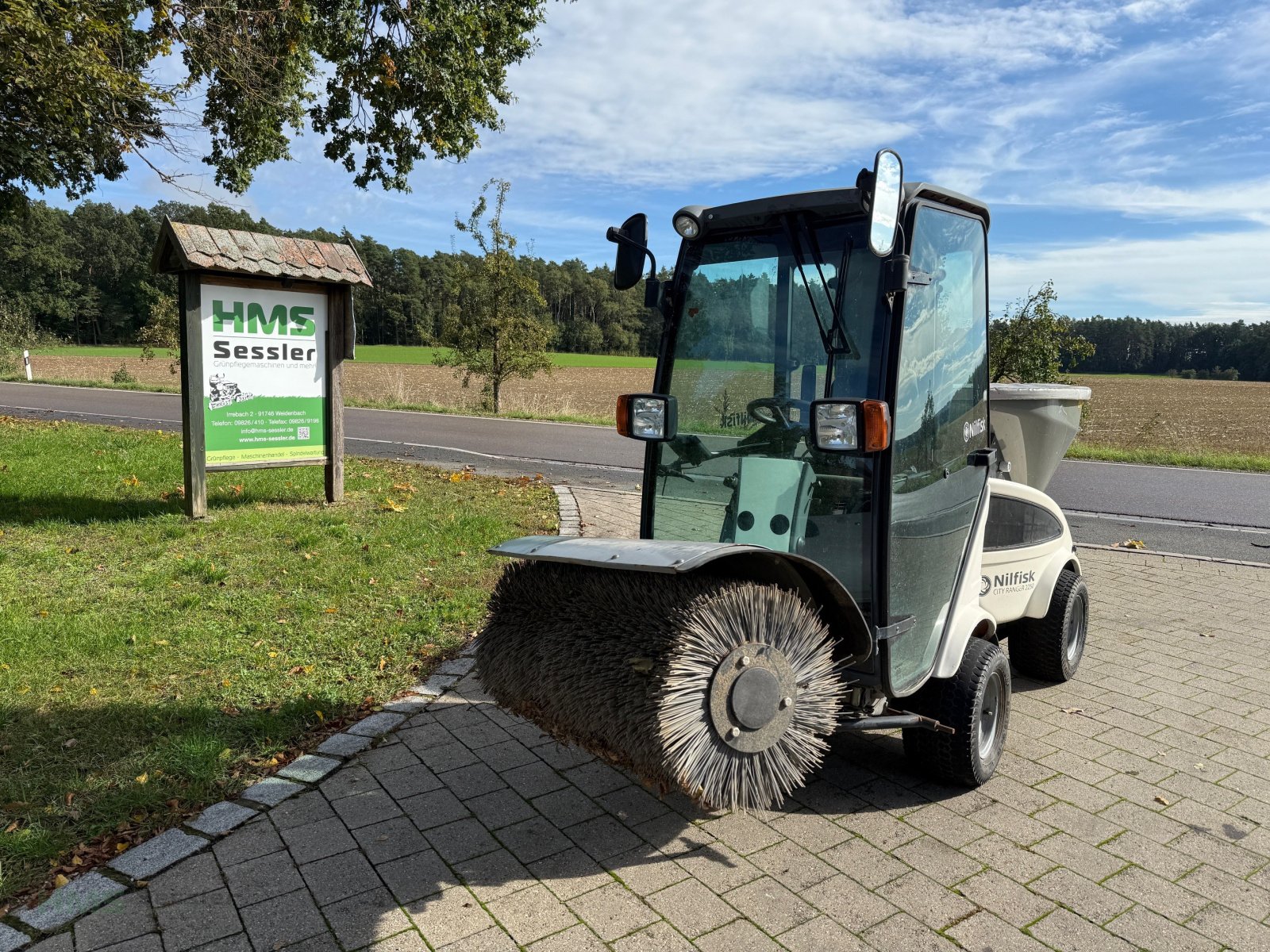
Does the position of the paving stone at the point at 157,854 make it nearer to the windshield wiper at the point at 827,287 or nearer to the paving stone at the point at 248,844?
the paving stone at the point at 248,844

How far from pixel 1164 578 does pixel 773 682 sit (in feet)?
21.4

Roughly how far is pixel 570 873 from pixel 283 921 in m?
0.89

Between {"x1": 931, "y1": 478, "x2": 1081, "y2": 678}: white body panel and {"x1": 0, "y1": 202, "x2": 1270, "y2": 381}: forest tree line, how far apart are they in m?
56.5

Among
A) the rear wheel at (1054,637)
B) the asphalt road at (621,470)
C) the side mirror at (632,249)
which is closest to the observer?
the side mirror at (632,249)

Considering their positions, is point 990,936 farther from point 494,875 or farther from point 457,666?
point 457,666

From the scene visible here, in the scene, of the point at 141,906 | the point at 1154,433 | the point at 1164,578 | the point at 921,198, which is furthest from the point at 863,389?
Answer: the point at 1154,433

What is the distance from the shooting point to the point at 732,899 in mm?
2777

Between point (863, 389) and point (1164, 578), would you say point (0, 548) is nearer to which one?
point (863, 389)

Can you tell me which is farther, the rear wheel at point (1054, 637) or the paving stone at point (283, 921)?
the rear wheel at point (1054, 637)

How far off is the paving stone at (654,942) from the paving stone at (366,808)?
1.12m

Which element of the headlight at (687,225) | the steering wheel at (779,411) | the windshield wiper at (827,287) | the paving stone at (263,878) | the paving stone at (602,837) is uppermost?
the headlight at (687,225)

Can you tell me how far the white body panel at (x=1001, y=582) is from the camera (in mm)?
3555

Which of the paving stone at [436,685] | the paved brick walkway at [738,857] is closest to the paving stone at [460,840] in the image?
the paved brick walkway at [738,857]

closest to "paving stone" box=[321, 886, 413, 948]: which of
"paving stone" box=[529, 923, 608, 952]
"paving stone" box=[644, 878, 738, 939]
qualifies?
"paving stone" box=[529, 923, 608, 952]
